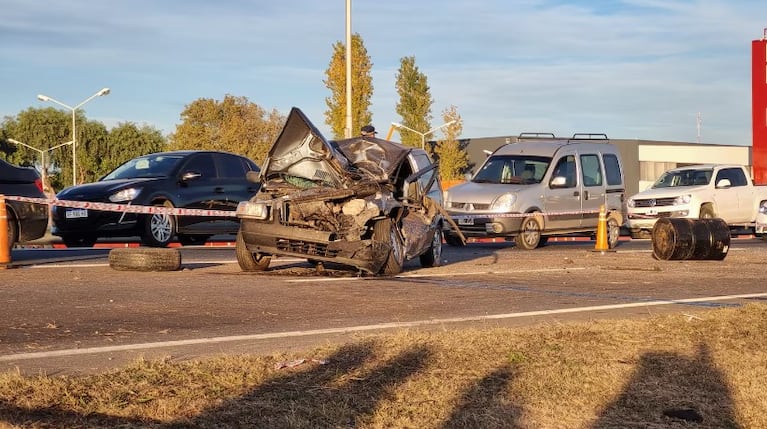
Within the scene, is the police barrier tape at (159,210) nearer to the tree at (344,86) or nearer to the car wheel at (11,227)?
the car wheel at (11,227)

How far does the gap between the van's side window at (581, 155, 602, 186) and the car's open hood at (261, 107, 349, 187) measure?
9352mm

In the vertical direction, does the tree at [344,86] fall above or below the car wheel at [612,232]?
above

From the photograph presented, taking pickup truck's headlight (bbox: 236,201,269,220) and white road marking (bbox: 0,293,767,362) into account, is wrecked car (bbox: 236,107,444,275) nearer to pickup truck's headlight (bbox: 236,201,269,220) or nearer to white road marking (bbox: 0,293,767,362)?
pickup truck's headlight (bbox: 236,201,269,220)

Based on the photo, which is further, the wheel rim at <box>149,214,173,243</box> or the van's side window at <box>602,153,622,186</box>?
the van's side window at <box>602,153,622,186</box>

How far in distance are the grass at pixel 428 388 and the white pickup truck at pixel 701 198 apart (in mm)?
17874

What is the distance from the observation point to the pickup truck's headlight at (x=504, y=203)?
1970cm

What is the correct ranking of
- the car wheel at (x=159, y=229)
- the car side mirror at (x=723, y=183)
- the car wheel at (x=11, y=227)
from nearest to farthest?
the car wheel at (x=11, y=227), the car wheel at (x=159, y=229), the car side mirror at (x=723, y=183)

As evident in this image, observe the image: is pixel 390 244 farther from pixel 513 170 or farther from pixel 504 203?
pixel 513 170

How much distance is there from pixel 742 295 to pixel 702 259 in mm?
5903

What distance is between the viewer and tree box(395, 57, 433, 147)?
2874 inches

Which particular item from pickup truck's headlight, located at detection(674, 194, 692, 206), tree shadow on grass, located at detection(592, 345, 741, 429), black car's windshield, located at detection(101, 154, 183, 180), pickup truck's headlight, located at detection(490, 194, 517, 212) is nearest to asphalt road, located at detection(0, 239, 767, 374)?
tree shadow on grass, located at detection(592, 345, 741, 429)

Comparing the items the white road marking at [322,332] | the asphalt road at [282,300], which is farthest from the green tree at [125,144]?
the white road marking at [322,332]

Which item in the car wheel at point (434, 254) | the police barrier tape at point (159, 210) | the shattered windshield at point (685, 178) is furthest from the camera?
the shattered windshield at point (685, 178)

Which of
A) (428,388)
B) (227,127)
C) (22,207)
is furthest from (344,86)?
(428,388)
